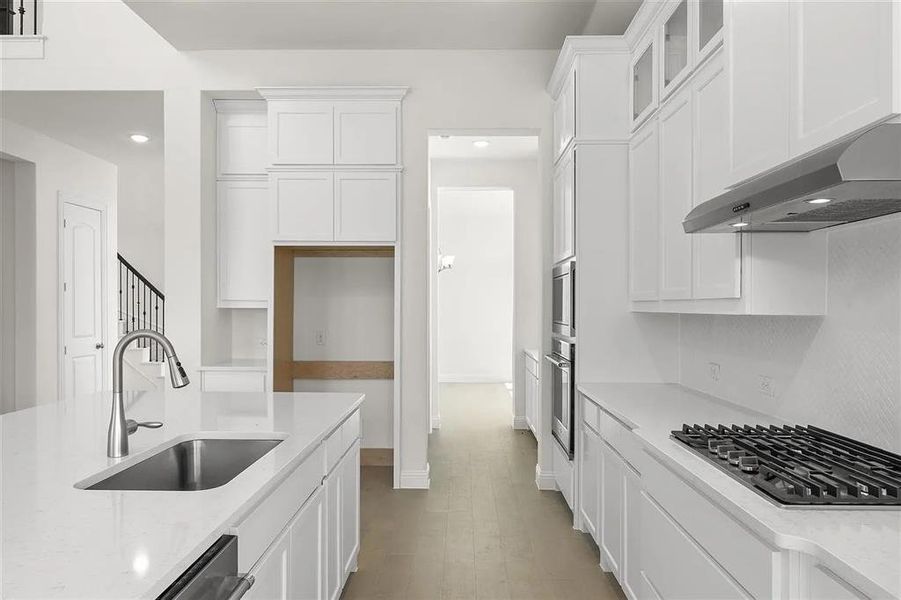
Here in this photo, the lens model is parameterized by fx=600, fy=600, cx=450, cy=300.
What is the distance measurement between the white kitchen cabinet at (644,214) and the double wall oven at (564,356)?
0.38m

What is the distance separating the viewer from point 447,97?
4.51 m

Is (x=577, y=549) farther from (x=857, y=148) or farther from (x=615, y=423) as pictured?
(x=857, y=148)

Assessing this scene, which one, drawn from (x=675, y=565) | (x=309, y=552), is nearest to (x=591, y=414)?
(x=675, y=565)

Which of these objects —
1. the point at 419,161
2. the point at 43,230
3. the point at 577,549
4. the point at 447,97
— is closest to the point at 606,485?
the point at 577,549

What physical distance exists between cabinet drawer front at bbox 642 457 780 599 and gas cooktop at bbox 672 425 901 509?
114 mm

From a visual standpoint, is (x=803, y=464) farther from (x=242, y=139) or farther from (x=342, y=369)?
(x=242, y=139)

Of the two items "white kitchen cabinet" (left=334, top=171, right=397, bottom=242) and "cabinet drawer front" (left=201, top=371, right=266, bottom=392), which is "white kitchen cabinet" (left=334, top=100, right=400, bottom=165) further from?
"cabinet drawer front" (left=201, top=371, right=266, bottom=392)

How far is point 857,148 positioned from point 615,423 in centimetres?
171

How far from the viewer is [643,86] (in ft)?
11.0

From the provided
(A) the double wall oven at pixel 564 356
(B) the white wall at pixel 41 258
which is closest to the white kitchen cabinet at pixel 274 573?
(A) the double wall oven at pixel 564 356

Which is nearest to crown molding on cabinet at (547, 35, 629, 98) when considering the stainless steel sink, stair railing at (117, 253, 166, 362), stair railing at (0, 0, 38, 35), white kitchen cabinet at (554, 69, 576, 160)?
white kitchen cabinet at (554, 69, 576, 160)

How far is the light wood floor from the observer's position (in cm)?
291

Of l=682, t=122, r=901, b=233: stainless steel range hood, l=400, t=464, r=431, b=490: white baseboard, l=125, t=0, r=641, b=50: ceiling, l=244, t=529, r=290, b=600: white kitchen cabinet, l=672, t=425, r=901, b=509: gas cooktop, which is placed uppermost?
l=125, t=0, r=641, b=50: ceiling

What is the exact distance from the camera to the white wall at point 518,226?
652 cm
